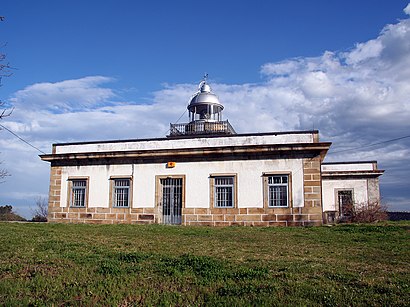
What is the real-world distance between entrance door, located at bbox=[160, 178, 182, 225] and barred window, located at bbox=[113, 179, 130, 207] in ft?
5.28

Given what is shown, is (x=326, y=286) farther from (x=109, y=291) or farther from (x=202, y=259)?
(x=109, y=291)

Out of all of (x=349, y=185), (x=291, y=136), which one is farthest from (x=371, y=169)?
(x=291, y=136)

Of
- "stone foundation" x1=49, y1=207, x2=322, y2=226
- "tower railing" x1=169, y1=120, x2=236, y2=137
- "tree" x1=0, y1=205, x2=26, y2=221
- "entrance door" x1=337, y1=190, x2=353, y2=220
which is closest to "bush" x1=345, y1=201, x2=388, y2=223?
"entrance door" x1=337, y1=190, x2=353, y2=220

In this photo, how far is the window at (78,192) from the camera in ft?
59.0

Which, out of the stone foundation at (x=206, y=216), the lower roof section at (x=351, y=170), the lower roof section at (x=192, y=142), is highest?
the lower roof section at (x=192, y=142)

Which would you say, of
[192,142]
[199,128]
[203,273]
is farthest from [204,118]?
[203,273]

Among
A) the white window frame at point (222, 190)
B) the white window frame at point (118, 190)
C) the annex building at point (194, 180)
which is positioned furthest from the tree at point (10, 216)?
the white window frame at point (222, 190)

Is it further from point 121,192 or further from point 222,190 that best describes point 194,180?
point 121,192

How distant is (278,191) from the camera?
15523 millimetres

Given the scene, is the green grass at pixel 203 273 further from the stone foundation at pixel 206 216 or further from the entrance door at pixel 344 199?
the entrance door at pixel 344 199

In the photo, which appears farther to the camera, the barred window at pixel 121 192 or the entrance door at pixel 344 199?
the entrance door at pixel 344 199

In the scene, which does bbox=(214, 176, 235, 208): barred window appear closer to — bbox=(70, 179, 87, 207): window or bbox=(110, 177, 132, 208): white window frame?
bbox=(110, 177, 132, 208): white window frame

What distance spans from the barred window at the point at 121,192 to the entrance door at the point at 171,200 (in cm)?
161

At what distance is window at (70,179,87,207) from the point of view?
17969 mm
